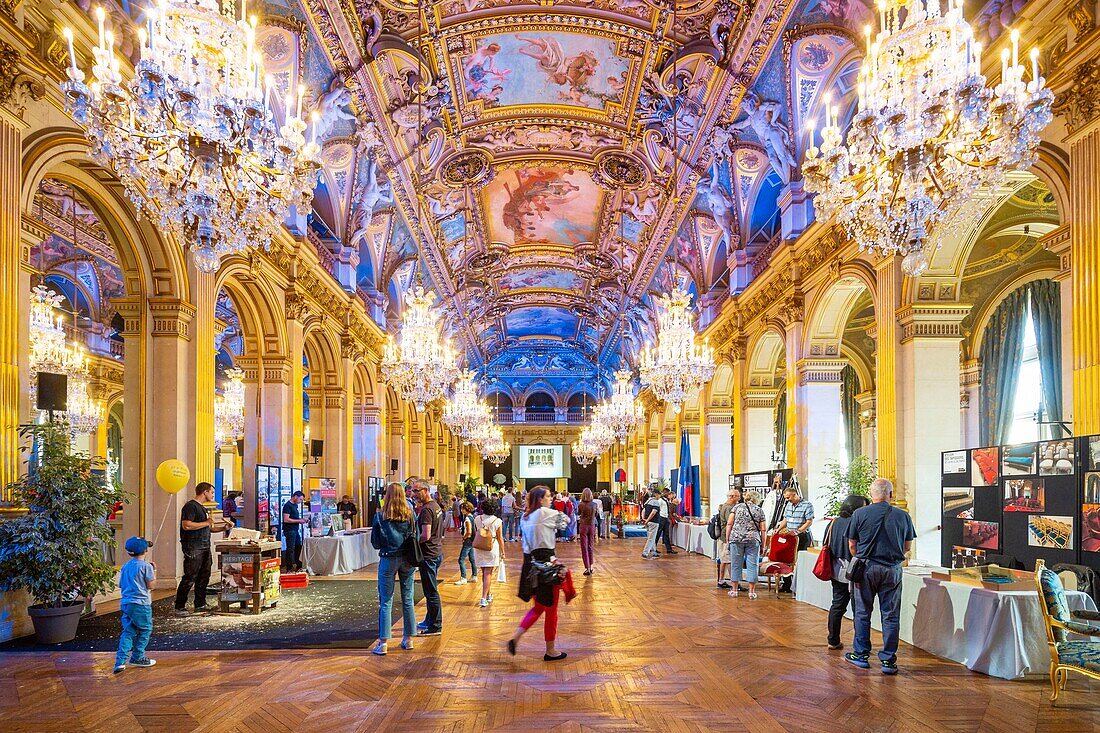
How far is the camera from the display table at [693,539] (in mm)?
15367

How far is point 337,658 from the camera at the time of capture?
19.7 feet

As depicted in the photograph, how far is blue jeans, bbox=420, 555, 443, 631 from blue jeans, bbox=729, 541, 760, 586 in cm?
406

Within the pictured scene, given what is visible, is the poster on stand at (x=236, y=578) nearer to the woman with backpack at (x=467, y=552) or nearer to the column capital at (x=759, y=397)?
the woman with backpack at (x=467, y=552)

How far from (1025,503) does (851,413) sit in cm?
1669

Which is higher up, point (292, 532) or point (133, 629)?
point (133, 629)

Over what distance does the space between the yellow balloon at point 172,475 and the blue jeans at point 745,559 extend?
20.7 ft

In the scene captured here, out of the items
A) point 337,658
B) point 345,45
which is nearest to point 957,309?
point 337,658

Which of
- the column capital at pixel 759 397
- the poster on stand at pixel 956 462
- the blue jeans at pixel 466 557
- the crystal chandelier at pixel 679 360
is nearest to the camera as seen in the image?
the poster on stand at pixel 956 462

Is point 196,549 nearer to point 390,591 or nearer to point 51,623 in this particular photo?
point 51,623

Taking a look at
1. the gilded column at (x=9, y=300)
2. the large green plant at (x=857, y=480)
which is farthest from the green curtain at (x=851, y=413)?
the gilded column at (x=9, y=300)

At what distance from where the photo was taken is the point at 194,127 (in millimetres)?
4875

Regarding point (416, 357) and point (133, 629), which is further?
point (416, 357)

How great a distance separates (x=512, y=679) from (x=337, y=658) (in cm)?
145

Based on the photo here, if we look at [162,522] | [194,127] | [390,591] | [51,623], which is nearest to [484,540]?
[390,591]
